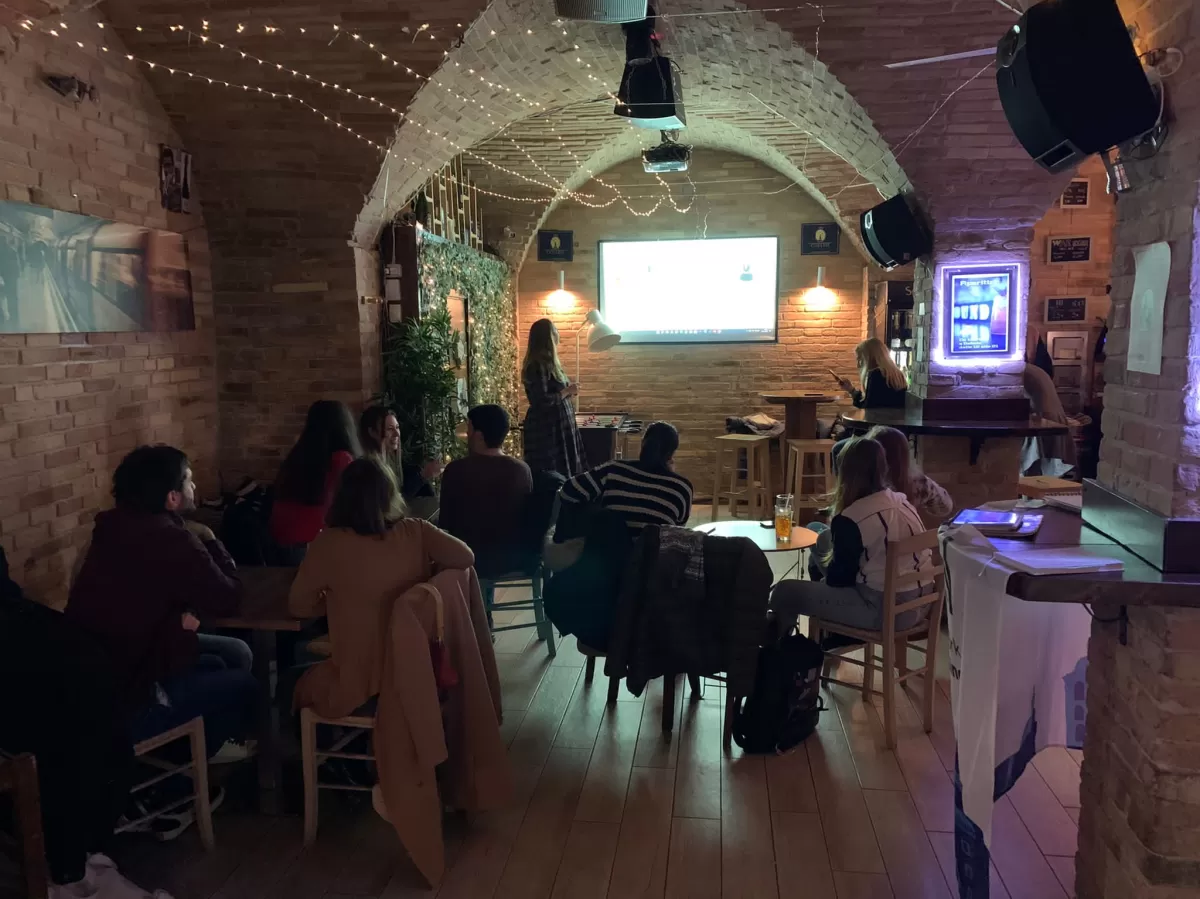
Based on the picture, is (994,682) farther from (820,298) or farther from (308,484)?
(820,298)

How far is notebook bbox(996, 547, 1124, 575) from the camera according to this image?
1891 millimetres

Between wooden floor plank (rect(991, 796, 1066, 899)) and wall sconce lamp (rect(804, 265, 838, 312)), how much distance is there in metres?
Result: 5.92

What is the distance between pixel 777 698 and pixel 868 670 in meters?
0.64

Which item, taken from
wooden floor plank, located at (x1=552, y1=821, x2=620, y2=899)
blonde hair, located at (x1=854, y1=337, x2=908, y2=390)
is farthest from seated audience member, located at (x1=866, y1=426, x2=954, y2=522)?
wooden floor plank, located at (x1=552, y1=821, x2=620, y2=899)

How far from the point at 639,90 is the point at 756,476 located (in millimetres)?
3818

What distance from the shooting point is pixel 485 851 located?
2674mm

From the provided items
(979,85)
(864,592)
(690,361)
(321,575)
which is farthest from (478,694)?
(690,361)

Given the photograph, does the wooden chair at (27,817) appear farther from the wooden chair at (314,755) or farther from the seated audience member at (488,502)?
the seated audience member at (488,502)

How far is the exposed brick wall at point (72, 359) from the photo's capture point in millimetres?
3422

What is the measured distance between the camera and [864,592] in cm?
336

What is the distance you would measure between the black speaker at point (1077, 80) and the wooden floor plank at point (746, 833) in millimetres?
2139

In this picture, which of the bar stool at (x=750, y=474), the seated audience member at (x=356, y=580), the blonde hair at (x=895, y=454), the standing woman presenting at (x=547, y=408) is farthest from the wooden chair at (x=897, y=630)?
the bar stool at (x=750, y=474)

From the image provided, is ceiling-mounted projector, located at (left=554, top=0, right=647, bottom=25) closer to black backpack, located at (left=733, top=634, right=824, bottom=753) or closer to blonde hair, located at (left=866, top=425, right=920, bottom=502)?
blonde hair, located at (left=866, top=425, right=920, bottom=502)

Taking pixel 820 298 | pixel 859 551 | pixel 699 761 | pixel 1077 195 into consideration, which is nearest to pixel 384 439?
pixel 699 761
